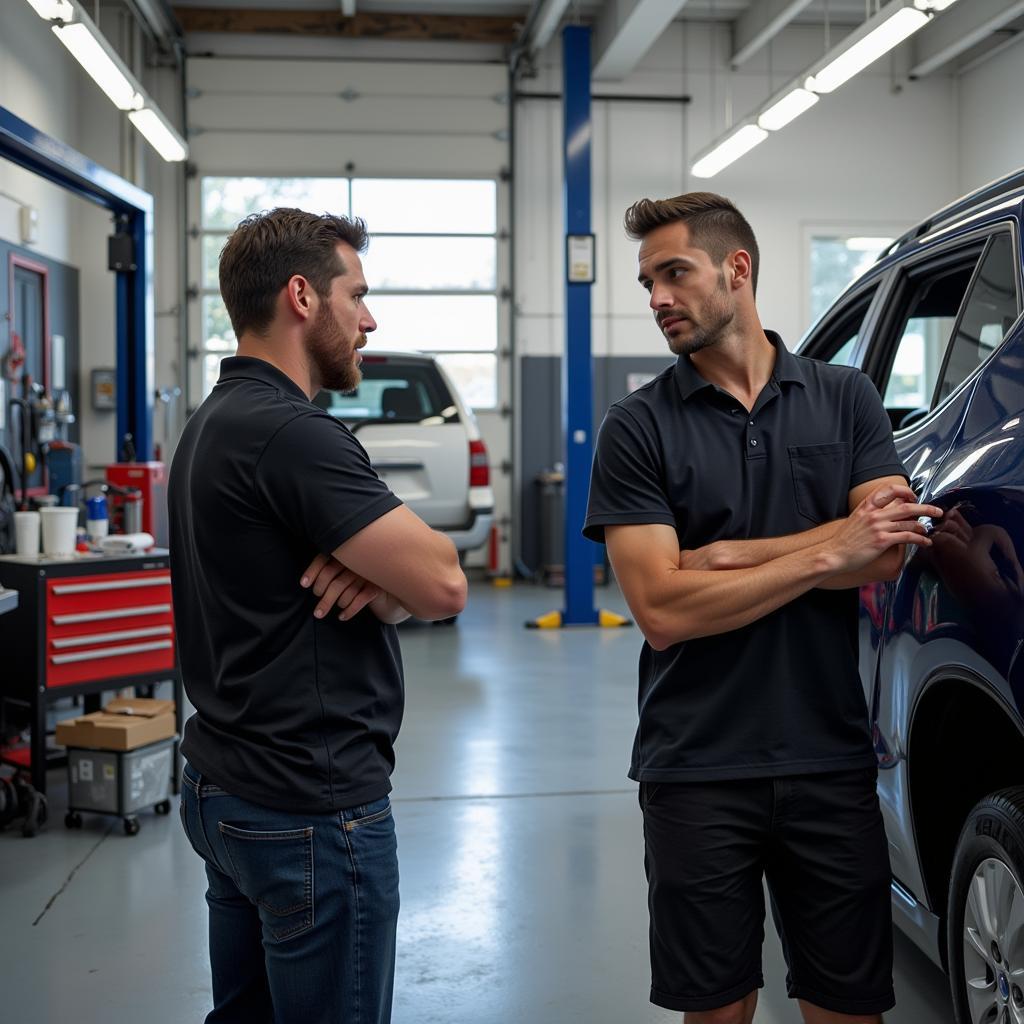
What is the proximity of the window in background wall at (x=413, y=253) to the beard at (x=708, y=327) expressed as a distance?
31.8 feet

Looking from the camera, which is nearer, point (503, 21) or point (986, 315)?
point (986, 315)

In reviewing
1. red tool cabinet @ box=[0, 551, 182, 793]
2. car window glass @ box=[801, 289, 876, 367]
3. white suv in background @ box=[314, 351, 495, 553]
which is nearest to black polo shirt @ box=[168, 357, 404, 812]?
car window glass @ box=[801, 289, 876, 367]

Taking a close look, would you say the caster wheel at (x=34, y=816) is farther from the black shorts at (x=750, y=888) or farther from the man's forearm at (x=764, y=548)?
the man's forearm at (x=764, y=548)

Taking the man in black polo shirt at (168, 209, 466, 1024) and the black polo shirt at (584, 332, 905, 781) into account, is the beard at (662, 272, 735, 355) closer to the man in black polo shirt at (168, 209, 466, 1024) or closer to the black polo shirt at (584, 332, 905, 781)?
the black polo shirt at (584, 332, 905, 781)

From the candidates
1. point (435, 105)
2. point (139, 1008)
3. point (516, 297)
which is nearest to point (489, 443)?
point (516, 297)

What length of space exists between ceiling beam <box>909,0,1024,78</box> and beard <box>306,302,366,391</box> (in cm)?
970

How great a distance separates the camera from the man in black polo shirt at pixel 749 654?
5.98 feet

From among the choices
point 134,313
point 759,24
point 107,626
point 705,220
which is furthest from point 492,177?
point 705,220

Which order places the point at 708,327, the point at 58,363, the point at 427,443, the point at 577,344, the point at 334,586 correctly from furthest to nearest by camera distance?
1. the point at 58,363
2. the point at 577,344
3. the point at 427,443
4. the point at 708,327
5. the point at 334,586

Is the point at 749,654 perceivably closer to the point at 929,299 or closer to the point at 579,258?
the point at 929,299

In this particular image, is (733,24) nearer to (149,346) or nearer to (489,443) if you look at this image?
(489,443)

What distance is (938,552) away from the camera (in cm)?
205

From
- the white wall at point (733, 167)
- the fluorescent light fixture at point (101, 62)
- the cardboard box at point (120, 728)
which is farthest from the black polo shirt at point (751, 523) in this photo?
the white wall at point (733, 167)

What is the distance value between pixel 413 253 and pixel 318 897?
1048 cm
